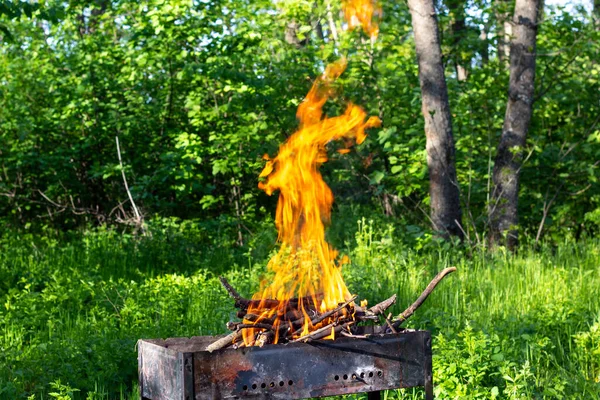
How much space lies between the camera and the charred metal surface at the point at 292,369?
12.3 ft

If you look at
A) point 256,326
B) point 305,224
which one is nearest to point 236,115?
point 305,224

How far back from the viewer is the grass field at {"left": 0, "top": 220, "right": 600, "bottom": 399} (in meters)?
5.54

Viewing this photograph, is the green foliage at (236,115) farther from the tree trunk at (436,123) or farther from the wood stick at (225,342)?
the wood stick at (225,342)

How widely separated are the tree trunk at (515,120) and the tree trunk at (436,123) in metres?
0.57

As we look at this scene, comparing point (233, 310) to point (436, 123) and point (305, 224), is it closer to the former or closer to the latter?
point (305, 224)

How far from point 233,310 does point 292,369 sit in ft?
10.2

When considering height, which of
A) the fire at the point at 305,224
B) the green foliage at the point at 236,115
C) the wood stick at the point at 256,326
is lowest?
the wood stick at the point at 256,326

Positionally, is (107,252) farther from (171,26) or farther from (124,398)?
(124,398)

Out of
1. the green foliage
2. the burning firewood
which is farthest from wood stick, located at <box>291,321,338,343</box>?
the green foliage

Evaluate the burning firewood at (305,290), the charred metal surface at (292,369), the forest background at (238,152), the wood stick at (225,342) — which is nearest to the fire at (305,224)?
the burning firewood at (305,290)

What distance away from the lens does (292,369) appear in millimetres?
3861

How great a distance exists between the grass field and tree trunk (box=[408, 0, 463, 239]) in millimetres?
506

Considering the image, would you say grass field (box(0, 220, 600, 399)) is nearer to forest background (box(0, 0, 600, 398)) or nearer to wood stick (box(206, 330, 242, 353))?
forest background (box(0, 0, 600, 398))

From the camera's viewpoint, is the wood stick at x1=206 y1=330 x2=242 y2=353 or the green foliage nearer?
the wood stick at x1=206 y1=330 x2=242 y2=353
